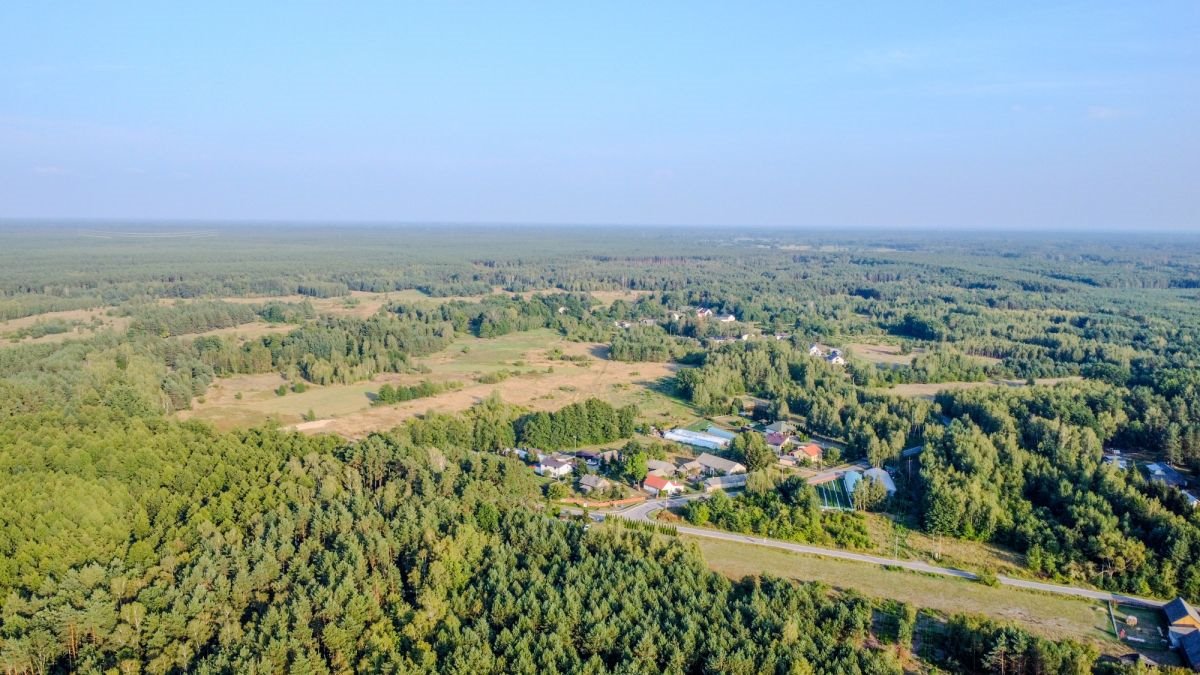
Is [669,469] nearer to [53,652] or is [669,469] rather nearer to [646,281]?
[53,652]

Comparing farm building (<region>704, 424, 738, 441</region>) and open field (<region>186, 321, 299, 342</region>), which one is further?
open field (<region>186, 321, 299, 342</region>)

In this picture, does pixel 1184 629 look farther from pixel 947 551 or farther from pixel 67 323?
pixel 67 323

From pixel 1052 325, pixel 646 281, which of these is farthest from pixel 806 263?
pixel 1052 325

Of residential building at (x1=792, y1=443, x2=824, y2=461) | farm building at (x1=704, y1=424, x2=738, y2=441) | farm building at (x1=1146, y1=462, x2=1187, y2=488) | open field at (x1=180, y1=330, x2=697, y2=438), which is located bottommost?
open field at (x1=180, y1=330, x2=697, y2=438)

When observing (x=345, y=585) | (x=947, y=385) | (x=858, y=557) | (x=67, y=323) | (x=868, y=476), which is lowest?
(x=858, y=557)

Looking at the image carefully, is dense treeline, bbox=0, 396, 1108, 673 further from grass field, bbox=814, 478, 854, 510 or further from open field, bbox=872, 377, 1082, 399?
open field, bbox=872, 377, 1082, 399

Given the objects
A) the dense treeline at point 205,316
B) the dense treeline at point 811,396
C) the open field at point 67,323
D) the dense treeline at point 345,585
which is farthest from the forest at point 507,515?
the open field at point 67,323

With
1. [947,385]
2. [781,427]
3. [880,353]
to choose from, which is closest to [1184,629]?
[781,427]

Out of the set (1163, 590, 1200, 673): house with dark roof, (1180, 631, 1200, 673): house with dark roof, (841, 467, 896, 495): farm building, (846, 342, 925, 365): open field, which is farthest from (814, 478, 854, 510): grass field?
(846, 342, 925, 365): open field
